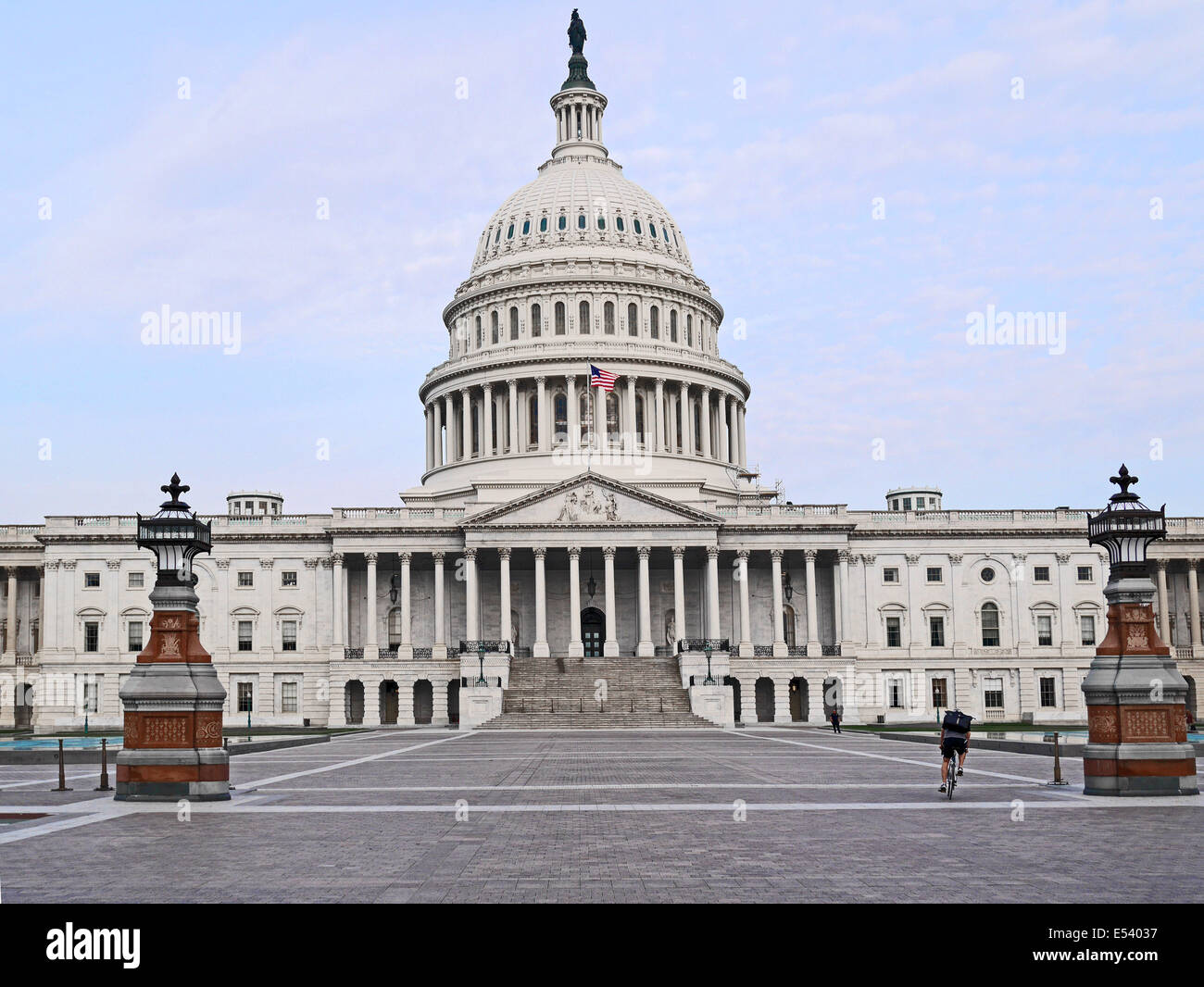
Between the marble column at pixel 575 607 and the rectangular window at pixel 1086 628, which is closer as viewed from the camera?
the marble column at pixel 575 607

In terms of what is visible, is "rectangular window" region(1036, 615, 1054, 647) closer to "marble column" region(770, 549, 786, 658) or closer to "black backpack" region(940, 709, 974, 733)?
"marble column" region(770, 549, 786, 658)

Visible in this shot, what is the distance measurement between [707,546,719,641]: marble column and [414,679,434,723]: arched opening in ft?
64.9

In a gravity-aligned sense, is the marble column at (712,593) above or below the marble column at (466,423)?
below

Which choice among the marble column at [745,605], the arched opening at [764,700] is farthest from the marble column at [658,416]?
the arched opening at [764,700]

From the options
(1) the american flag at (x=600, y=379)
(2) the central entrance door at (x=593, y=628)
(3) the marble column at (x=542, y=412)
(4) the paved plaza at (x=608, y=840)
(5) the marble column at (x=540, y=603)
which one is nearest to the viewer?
(4) the paved plaza at (x=608, y=840)

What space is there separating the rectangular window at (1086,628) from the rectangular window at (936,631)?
32.5ft

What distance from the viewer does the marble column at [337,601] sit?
297 ft

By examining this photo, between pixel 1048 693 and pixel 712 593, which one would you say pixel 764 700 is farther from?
pixel 1048 693

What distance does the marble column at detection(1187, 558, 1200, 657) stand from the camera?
96.8 meters

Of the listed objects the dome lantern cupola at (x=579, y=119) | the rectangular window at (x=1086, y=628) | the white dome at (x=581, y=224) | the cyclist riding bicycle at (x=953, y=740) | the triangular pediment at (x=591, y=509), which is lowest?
the cyclist riding bicycle at (x=953, y=740)

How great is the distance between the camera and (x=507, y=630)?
89438mm

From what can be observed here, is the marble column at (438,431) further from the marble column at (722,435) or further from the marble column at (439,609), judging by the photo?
the marble column at (439,609)

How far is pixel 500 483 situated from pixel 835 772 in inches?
2692
